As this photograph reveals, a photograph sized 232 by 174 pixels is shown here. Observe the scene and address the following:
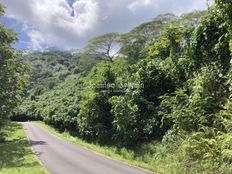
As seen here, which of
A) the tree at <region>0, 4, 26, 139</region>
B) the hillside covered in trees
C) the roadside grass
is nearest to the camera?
the hillside covered in trees

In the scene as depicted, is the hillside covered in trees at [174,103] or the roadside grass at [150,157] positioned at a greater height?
the hillside covered in trees at [174,103]

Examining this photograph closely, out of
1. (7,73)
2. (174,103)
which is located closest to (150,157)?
(174,103)

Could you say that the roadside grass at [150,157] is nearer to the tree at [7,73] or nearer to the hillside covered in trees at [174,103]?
the hillside covered in trees at [174,103]

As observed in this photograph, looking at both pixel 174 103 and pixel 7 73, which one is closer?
pixel 174 103

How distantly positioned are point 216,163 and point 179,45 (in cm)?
1085

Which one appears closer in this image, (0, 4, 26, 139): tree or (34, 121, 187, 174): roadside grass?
(34, 121, 187, 174): roadside grass

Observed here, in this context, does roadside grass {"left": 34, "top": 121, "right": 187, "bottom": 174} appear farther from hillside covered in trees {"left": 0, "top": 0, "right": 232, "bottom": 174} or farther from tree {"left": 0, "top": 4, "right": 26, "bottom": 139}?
tree {"left": 0, "top": 4, "right": 26, "bottom": 139}

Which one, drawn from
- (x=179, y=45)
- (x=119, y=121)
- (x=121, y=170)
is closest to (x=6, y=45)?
(x=119, y=121)

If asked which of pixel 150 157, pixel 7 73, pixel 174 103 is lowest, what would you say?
pixel 150 157

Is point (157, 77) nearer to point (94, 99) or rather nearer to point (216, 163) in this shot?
point (94, 99)

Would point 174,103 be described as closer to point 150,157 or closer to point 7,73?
point 150,157

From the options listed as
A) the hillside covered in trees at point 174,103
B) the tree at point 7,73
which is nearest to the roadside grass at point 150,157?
the hillside covered in trees at point 174,103

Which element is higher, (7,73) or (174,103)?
(7,73)

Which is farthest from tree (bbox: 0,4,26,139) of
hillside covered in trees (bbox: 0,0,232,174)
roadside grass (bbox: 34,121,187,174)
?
roadside grass (bbox: 34,121,187,174)
